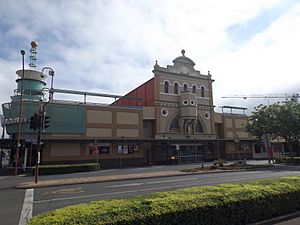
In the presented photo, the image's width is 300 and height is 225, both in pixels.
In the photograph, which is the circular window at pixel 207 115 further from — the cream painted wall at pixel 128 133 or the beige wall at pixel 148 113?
the cream painted wall at pixel 128 133

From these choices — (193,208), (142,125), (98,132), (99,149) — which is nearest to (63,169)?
(99,149)

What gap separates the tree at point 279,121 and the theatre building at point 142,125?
12.8 ft

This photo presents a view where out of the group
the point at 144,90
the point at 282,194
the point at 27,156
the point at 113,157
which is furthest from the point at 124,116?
the point at 282,194

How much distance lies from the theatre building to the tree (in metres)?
3.90

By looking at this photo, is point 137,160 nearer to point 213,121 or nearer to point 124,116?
point 124,116

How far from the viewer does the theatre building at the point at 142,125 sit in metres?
30.6

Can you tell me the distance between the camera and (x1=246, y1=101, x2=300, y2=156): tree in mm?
31641

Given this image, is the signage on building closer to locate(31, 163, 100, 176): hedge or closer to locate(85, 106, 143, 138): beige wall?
locate(85, 106, 143, 138): beige wall

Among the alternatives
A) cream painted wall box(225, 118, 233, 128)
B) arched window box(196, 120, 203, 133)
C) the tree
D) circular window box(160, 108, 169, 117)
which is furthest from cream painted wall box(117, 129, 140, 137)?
cream painted wall box(225, 118, 233, 128)

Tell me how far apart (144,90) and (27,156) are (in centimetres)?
2200

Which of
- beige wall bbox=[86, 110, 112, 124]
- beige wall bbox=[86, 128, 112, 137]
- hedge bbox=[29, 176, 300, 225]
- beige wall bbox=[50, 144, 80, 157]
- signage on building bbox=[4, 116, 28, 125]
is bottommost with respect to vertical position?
hedge bbox=[29, 176, 300, 225]

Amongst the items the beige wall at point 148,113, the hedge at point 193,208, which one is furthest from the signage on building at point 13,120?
the hedge at point 193,208

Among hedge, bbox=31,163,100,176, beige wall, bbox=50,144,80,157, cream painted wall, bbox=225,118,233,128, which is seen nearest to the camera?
hedge, bbox=31,163,100,176

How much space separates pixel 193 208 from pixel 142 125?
32.3 meters
